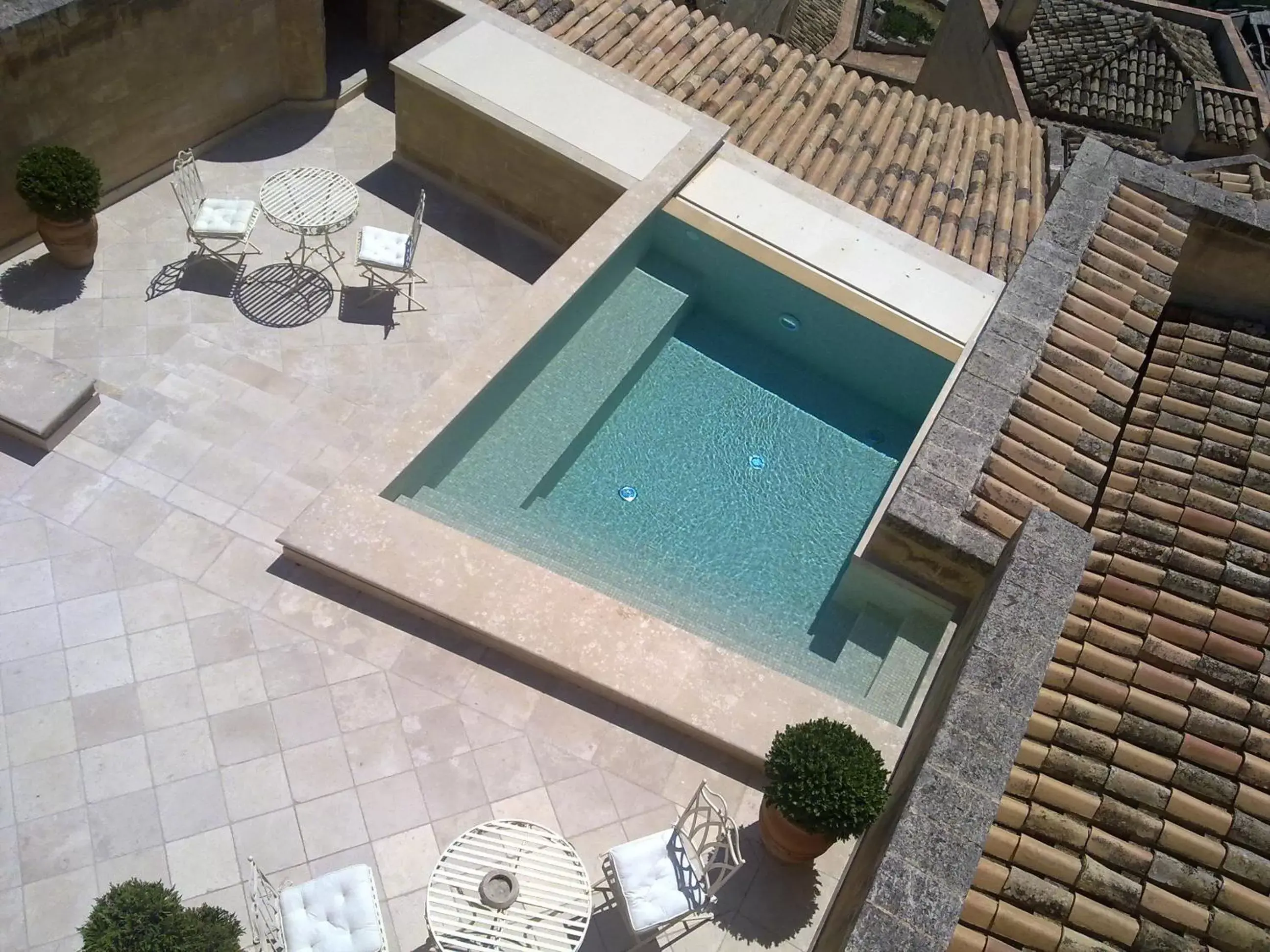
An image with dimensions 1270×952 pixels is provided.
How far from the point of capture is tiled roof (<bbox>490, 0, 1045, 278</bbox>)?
12375mm

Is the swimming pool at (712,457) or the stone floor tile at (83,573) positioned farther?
the swimming pool at (712,457)

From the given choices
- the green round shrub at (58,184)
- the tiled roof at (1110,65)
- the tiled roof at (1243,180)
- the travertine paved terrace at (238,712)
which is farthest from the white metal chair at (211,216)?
the tiled roof at (1110,65)

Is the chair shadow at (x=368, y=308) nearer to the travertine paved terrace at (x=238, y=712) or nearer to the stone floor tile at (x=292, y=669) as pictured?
the travertine paved terrace at (x=238, y=712)

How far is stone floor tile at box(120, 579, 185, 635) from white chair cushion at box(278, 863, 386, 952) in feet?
7.98

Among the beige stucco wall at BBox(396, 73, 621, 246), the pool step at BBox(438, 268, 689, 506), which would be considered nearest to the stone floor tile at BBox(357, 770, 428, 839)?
the pool step at BBox(438, 268, 689, 506)

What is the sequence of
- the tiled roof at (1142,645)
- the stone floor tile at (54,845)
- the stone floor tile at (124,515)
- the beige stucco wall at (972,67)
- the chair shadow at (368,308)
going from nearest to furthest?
the tiled roof at (1142,645) < the stone floor tile at (54,845) < the stone floor tile at (124,515) < the chair shadow at (368,308) < the beige stucco wall at (972,67)

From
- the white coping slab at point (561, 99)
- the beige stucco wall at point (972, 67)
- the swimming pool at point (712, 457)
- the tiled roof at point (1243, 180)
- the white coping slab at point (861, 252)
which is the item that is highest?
the tiled roof at point (1243, 180)

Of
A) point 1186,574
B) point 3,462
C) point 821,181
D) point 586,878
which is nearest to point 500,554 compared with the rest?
point 586,878

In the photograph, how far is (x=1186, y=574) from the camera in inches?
269

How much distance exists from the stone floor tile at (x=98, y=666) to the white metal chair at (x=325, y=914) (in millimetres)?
1934

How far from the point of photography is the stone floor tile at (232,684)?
7.39 m

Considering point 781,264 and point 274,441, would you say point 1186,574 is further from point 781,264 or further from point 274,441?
point 274,441

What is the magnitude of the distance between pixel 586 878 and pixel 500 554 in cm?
253

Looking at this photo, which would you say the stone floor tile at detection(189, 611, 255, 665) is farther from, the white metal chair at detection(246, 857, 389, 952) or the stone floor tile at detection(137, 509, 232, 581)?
the white metal chair at detection(246, 857, 389, 952)
